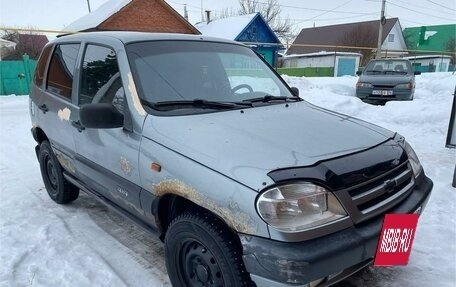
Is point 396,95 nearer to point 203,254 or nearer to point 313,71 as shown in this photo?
point 203,254

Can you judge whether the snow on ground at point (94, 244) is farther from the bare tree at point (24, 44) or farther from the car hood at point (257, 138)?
the bare tree at point (24, 44)

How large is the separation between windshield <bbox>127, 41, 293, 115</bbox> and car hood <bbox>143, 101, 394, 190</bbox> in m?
0.26

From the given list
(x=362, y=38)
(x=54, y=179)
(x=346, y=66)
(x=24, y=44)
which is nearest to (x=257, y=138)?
(x=54, y=179)

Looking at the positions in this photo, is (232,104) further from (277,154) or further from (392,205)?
(392,205)

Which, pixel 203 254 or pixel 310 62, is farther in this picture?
pixel 310 62

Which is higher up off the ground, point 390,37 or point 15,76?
point 390,37

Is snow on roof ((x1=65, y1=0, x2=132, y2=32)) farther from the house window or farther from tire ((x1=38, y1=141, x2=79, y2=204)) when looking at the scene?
the house window

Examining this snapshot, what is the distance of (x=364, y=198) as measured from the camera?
2.06 meters

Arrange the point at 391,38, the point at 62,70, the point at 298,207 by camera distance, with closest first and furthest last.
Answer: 1. the point at 298,207
2. the point at 62,70
3. the point at 391,38

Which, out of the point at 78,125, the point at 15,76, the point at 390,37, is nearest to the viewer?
the point at 78,125

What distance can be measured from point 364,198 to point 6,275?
2.67 meters

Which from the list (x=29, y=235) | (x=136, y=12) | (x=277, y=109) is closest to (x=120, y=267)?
(x=29, y=235)

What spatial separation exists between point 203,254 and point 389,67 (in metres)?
11.8

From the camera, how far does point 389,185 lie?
220 cm
